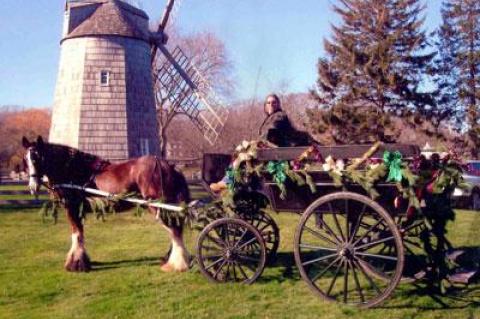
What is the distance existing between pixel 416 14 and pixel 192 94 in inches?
511

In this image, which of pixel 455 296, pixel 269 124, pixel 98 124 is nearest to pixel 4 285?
pixel 269 124

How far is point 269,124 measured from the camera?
21.4 feet

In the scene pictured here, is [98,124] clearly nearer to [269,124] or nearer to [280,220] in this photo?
[280,220]

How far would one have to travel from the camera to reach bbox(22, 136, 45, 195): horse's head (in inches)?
281

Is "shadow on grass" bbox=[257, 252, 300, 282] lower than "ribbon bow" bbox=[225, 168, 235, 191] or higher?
lower

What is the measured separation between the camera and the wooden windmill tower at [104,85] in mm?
19547

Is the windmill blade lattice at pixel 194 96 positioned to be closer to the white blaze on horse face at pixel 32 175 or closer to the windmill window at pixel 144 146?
the windmill window at pixel 144 146

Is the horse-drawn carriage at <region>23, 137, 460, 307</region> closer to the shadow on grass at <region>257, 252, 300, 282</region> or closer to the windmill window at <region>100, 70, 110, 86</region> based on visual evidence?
the shadow on grass at <region>257, 252, 300, 282</region>

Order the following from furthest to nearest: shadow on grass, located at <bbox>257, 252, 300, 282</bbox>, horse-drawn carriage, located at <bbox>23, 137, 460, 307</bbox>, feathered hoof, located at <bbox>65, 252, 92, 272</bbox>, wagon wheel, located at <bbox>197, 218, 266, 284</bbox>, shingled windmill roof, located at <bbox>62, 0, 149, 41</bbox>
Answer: shingled windmill roof, located at <bbox>62, 0, 149, 41</bbox>
feathered hoof, located at <bbox>65, 252, 92, 272</bbox>
shadow on grass, located at <bbox>257, 252, 300, 282</bbox>
wagon wheel, located at <bbox>197, 218, 266, 284</bbox>
horse-drawn carriage, located at <bbox>23, 137, 460, 307</bbox>

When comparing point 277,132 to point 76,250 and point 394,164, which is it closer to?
point 394,164

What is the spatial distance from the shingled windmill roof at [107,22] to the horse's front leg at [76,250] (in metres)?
14.4

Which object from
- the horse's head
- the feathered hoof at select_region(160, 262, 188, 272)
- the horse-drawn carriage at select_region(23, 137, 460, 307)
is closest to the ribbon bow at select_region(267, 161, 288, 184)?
the horse-drawn carriage at select_region(23, 137, 460, 307)

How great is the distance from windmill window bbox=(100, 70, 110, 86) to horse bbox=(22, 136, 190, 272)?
1317 cm

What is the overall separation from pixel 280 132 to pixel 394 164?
1.95 meters
